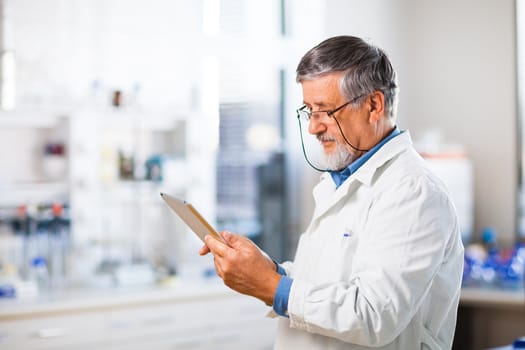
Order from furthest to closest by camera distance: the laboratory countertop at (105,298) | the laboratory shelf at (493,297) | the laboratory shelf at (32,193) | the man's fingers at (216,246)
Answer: the laboratory shelf at (32,193)
the laboratory shelf at (493,297)
the laboratory countertop at (105,298)
the man's fingers at (216,246)

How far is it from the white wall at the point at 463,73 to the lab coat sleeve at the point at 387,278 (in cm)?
253

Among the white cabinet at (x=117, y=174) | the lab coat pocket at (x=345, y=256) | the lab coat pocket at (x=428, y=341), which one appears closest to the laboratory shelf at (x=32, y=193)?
the white cabinet at (x=117, y=174)

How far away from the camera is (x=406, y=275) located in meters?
1.26

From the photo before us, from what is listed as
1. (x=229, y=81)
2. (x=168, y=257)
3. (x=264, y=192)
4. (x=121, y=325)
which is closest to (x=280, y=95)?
(x=229, y=81)

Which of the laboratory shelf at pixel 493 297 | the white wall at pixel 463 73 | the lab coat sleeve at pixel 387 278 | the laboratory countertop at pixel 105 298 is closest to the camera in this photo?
the lab coat sleeve at pixel 387 278

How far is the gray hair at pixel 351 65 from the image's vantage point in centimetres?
141

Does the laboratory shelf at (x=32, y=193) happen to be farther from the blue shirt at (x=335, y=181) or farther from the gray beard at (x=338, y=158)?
the gray beard at (x=338, y=158)

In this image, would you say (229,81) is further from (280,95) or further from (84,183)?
(84,183)

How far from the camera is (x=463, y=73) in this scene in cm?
383

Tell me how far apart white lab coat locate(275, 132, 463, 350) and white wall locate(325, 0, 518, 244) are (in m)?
2.41

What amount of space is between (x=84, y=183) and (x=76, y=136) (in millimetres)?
230

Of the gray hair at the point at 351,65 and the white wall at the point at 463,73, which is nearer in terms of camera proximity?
the gray hair at the point at 351,65

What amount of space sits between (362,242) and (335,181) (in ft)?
0.86

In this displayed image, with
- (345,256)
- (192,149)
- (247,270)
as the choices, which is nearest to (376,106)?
(345,256)
